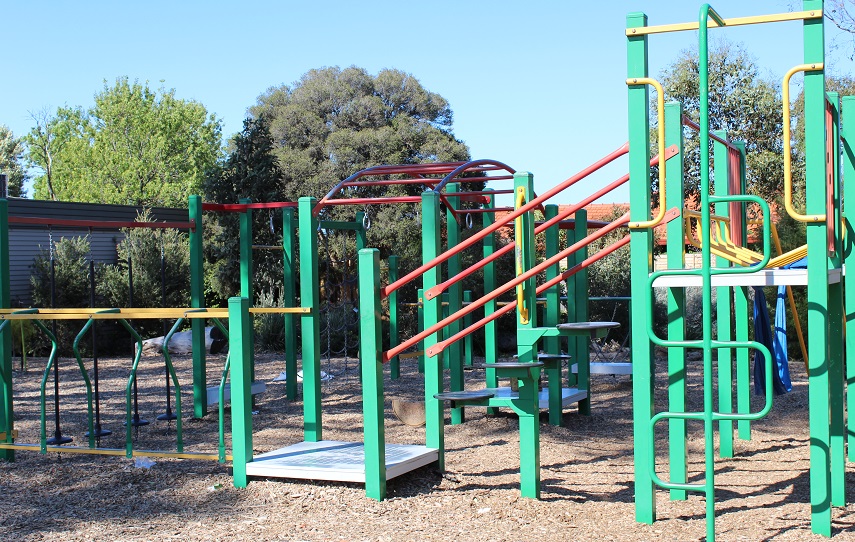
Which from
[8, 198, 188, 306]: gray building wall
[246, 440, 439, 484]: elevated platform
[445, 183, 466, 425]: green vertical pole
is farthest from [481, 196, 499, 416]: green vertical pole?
[8, 198, 188, 306]: gray building wall

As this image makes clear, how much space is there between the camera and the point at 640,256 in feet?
14.4

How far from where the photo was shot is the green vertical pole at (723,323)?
588 centimetres

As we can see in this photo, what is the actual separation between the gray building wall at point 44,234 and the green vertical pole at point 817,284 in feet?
44.3

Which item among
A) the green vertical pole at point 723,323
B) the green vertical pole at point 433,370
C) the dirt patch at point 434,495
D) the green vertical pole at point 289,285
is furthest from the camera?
the green vertical pole at point 289,285

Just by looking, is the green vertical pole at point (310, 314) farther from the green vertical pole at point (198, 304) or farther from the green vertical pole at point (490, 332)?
the green vertical pole at point (490, 332)

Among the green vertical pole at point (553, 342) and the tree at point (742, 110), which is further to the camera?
the tree at point (742, 110)

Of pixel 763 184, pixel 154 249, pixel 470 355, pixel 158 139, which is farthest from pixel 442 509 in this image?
pixel 158 139

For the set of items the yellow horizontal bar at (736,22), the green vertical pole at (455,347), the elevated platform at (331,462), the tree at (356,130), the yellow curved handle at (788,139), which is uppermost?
the tree at (356,130)

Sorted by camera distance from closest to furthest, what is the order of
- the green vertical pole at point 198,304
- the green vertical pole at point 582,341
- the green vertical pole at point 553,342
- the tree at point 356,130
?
the green vertical pole at point 553,342
the green vertical pole at point 582,341
the green vertical pole at point 198,304
the tree at point 356,130

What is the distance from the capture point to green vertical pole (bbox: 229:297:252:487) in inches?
205

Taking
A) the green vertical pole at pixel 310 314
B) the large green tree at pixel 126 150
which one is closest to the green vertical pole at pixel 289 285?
the green vertical pole at pixel 310 314

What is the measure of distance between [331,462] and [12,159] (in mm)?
47548

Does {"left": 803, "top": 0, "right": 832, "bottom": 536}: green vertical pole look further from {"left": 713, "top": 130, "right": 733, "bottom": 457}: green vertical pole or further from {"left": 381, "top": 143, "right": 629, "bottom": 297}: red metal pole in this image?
{"left": 713, "top": 130, "right": 733, "bottom": 457}: green vertical pole

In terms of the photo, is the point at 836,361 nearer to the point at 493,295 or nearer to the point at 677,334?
the point at 677,334
